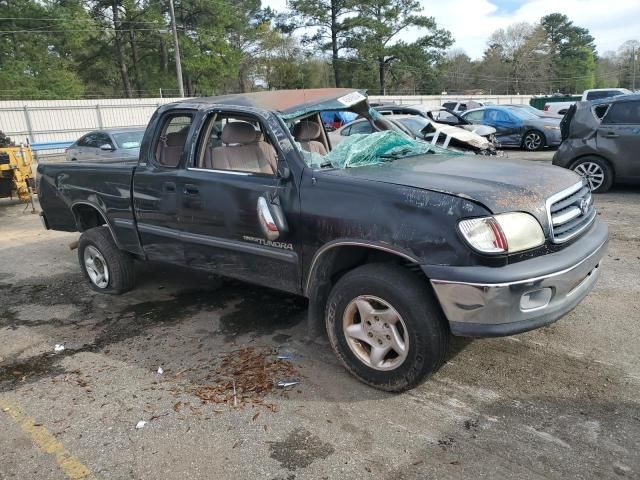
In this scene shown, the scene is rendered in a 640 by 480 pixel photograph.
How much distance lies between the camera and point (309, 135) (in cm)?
462

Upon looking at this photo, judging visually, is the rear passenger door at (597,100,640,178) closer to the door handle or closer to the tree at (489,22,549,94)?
the door handle

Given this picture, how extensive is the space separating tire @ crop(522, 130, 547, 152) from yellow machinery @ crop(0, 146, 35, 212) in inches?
515

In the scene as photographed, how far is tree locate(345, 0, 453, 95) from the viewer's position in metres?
48.0

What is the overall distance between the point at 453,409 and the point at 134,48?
1859 inches

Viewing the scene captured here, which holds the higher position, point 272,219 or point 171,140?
point 171,140

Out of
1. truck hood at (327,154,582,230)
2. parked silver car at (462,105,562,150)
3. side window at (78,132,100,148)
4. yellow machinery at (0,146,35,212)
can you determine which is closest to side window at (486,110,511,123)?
parked silver car at (462,105,562,150)

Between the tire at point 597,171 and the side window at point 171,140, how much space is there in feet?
22.5

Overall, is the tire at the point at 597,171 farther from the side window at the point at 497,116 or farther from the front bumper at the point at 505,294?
the side window at the point at 497,116

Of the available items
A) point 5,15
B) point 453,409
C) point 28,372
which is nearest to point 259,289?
point 28,372

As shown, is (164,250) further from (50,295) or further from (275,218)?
(50,295)

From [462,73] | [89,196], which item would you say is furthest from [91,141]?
[462,73]

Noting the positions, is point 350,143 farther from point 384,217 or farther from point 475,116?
point 475,116

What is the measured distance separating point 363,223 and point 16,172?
9448mm

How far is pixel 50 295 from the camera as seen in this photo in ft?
18.4
